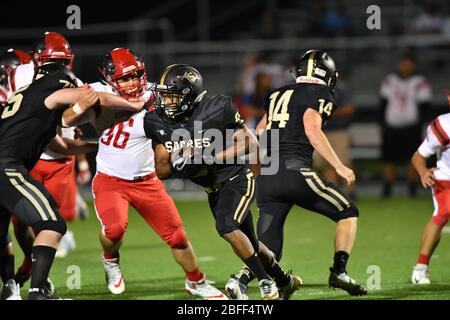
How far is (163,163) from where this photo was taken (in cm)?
679

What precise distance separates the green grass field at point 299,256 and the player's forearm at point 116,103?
142cm

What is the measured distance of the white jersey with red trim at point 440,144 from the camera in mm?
7809

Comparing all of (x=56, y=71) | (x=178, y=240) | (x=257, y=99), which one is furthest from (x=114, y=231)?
(x=257, y=99)

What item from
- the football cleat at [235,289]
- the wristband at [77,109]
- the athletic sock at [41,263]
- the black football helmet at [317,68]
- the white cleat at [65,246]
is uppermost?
the black football helmet at [317,68]

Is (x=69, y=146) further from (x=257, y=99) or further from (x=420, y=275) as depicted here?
(x=257, y=99)

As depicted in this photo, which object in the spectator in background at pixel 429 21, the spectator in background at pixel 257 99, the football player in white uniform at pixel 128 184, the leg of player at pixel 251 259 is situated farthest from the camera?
the spectator in background at pixel 429 21

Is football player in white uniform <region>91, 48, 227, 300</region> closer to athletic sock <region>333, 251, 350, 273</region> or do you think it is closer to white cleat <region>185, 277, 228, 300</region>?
white cleat <region>185, 277, 228, 300</region>

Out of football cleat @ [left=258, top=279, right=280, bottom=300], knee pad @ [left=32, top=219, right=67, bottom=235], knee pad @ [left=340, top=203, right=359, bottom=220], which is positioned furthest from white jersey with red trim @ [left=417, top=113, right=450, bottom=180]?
knee pad @ [left=32, top=219, right=67, bottom=235]

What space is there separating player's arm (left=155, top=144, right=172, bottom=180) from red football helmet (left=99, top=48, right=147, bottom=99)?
807 millimetres

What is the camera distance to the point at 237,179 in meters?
6.82

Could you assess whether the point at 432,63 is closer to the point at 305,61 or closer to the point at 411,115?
the point at 411,115

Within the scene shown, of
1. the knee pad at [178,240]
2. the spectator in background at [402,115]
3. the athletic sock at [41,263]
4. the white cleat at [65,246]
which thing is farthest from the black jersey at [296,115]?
the spectator in background at [402,115]

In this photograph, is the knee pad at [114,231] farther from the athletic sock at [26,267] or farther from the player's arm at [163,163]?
the player's arm at [163,163]

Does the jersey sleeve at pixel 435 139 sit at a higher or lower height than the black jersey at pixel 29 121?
lower
